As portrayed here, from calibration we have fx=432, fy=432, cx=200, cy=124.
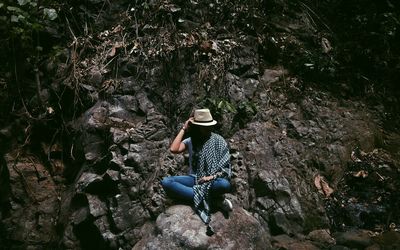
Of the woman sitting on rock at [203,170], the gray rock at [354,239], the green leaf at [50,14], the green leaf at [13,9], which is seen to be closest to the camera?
the woman sitting on rock at [203,170]

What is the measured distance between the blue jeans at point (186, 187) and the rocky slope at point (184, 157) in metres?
0.19

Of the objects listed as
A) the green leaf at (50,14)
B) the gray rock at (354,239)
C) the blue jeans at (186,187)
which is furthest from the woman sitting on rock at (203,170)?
the green leaf at (50,14)

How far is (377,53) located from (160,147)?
→ 15.2 ft

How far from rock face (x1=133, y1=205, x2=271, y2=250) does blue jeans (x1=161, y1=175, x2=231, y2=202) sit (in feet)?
0.49

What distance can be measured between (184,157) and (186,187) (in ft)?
3.21

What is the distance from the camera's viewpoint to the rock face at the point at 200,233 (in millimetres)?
4910

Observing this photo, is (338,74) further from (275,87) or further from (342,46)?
(275,87)

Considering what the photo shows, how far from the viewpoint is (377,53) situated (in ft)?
26.7

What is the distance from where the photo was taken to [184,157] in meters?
6.27

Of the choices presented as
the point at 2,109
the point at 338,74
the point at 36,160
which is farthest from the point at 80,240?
the point at 338,74

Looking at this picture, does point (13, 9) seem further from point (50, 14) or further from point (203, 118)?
point (203, 118)

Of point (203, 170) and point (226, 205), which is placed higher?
point (203, 170)

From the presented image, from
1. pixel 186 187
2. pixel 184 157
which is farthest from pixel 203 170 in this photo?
pixel 184 157

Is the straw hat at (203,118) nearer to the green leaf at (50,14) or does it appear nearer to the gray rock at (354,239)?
the gray rock at (354,239)
